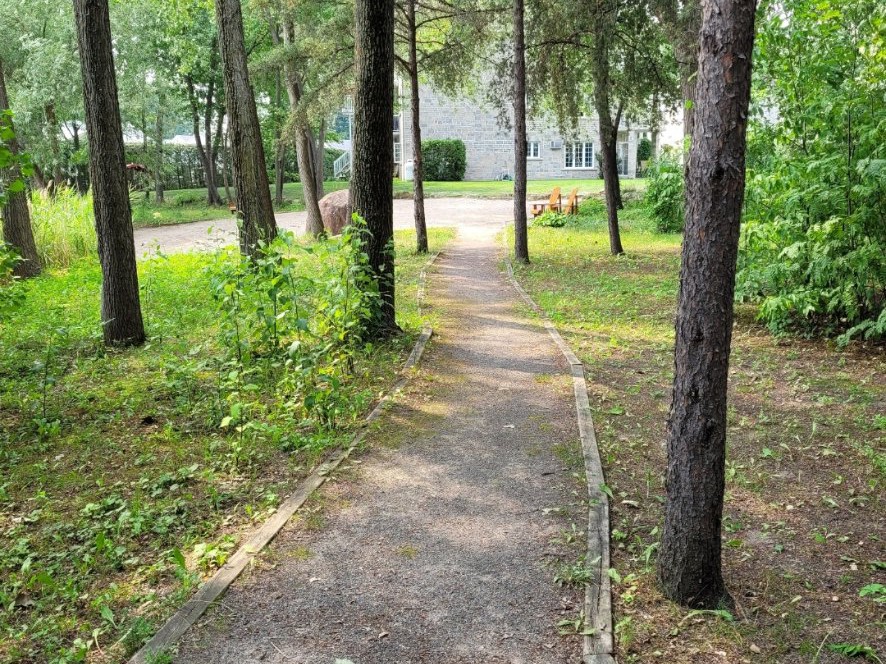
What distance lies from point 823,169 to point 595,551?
5.75 meters

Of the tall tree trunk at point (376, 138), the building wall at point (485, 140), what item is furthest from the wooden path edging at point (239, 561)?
the building wall at point (485, 140)

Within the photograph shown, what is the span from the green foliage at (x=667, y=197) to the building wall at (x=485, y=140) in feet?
79.5

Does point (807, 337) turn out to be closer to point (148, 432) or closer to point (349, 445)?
point (349, 445)

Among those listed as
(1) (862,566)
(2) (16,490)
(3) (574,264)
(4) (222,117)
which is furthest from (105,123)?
(4) (222,117)

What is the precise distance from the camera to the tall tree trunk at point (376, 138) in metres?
8.73

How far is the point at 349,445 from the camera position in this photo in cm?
623

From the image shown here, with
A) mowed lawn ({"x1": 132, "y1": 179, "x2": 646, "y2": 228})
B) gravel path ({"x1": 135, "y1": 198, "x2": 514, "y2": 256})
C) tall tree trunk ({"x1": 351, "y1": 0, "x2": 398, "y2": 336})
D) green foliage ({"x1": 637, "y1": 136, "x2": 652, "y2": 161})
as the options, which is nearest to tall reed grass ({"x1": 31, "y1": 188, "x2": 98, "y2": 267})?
gravel path ({"x1": 135, "y1": 198, "x2": 514, "y2": 256})

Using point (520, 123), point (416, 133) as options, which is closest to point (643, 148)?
point (416, 133)

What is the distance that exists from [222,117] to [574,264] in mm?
24636

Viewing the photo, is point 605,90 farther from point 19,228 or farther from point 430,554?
point 430,554

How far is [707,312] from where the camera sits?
3.74m

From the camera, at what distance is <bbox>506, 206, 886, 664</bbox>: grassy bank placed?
374 cm

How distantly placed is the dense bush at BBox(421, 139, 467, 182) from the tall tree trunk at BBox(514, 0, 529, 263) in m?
29.7

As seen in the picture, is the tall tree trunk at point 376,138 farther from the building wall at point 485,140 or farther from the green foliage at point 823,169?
the building wall at point 485,140
